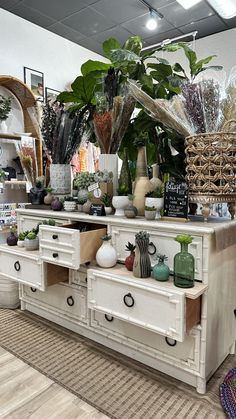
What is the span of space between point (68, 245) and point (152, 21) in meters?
2.88

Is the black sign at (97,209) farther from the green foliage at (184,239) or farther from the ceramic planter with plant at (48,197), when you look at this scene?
the green foliage at (184,239)

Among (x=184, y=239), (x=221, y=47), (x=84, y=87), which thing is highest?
(x=221, y=47)

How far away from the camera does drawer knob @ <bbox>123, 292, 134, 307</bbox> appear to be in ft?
4.55

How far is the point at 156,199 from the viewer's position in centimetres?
156

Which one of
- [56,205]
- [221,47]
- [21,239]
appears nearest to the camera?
[56,205]

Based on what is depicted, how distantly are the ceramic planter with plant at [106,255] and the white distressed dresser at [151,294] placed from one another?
1.3 inches

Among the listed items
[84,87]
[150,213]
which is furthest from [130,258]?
[84,87]

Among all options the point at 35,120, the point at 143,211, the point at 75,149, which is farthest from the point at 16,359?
the point at 35,120

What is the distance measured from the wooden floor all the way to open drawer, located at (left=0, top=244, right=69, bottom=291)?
46 centimetres

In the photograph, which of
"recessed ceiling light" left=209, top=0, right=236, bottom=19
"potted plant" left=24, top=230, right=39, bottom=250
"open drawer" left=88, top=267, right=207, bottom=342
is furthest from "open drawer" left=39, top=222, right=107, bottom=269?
"recessed ceiling light" left=209, top=0, right=236, bottom=19

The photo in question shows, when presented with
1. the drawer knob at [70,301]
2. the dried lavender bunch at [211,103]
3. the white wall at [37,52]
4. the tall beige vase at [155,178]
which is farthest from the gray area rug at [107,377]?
the white wall at [37,52]

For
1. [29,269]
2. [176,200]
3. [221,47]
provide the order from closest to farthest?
[176,200] → [29,269] → [221,47]

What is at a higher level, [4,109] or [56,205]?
[4,109]

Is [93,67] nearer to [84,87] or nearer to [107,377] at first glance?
[84,87]
